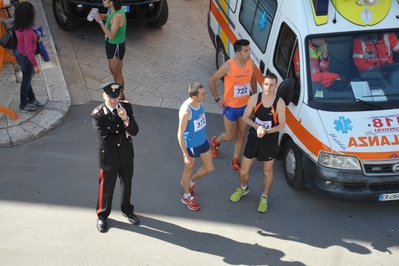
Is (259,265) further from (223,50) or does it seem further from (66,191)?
(223,50)

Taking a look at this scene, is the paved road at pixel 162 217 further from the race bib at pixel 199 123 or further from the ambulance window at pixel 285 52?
the ambulance window at pixel 285 52

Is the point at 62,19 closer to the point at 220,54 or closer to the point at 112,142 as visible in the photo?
the point at 220,54

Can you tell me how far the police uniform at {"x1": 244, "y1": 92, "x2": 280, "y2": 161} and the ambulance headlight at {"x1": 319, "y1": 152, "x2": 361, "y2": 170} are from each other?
1.76ft

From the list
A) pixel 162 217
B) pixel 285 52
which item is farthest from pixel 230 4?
pixel 162 217

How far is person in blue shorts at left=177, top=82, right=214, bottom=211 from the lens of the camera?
252 inches

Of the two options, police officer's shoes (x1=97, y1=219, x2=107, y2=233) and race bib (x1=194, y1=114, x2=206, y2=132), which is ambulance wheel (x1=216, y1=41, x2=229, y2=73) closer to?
race bib (x1=194, y1=114, x2=206, y2=132)

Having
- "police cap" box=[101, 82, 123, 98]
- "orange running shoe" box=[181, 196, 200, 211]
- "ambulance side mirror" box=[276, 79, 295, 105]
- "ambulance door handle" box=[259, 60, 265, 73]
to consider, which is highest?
"police cap" box=[101, 82, 123, 98]

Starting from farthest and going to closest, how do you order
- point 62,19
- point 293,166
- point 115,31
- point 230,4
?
point 62,19
point 230,4
point 115,31
point 293,166

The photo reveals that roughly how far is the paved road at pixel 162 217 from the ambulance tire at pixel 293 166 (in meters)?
0.15

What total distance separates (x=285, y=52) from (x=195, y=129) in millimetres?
1709

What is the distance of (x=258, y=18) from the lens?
829cm

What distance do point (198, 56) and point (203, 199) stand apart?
13.5ft

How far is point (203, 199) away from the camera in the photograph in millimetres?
7297

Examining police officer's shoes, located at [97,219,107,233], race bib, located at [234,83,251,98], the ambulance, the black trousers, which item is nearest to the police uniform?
the ambulance
